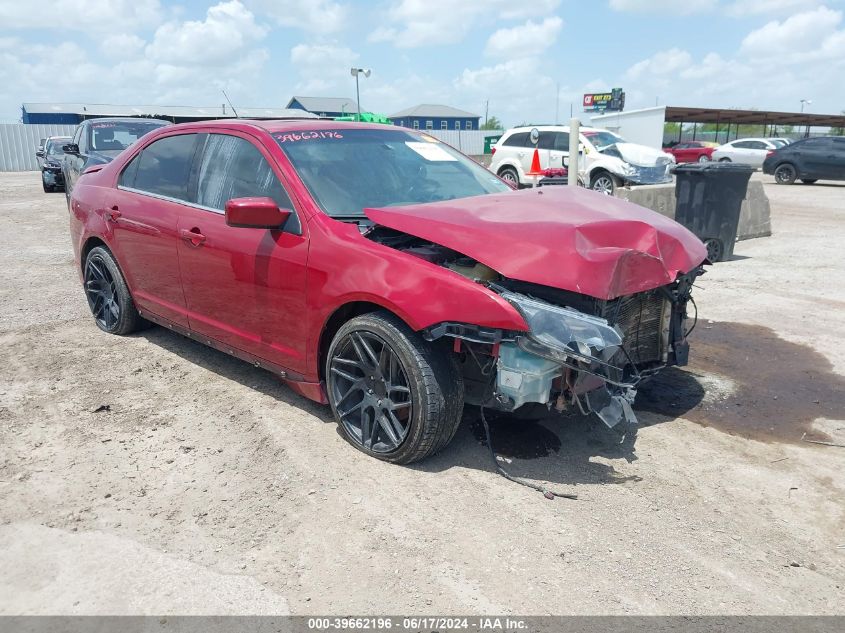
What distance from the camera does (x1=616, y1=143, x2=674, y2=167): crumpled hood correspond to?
16.1 metres

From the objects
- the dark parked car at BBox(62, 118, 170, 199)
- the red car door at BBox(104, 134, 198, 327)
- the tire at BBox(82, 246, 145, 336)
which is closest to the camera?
the red car door at BBox(104, 134, 198, 327)

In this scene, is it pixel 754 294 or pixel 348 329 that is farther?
pixel 754 294

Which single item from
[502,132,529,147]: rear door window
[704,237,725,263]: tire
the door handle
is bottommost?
[704,237,725,263]: tire

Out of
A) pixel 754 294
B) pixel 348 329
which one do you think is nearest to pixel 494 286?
pixel 348 329

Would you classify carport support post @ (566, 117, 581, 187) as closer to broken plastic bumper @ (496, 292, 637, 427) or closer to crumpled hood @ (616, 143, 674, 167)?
broken plastic bumper @ (496, 292, 637, 427)

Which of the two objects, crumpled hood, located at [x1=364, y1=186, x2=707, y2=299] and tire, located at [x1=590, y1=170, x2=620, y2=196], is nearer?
crumpled hood, located at [x1=364, y1=186, x2=707, y2=299]

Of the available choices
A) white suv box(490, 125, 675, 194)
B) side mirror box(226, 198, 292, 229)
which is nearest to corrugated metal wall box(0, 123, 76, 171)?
white suv box(490, 125, 675, 194)

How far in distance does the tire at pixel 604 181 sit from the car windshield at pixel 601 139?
0.69 metres

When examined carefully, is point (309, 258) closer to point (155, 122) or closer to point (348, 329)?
point (348, 329)

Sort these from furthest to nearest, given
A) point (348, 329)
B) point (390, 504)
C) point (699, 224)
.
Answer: point (699, 224) < point (348, 329) < point (390, 504)

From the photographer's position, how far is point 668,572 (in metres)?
2.65

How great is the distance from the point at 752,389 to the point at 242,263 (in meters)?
3.48

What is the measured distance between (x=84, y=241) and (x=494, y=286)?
3.99m

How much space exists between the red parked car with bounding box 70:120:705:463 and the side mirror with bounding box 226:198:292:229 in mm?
11
